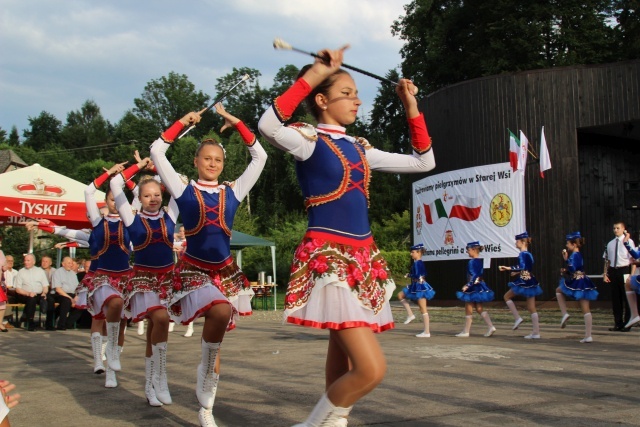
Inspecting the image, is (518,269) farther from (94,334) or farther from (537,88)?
(537,88)

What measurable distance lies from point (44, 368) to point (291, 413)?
5.16 metres

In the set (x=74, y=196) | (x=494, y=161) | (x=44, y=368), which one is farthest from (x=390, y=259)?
(x=44, y=368)

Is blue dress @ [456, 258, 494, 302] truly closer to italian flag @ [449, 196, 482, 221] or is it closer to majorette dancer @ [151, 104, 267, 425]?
majorette dancer @ [151, 104, 267, 425]

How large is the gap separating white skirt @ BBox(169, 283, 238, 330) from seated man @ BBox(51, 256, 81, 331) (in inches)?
544

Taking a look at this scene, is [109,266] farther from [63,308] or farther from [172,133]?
[63,308]

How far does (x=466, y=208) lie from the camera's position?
85.1ft

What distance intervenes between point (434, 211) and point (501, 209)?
306cm

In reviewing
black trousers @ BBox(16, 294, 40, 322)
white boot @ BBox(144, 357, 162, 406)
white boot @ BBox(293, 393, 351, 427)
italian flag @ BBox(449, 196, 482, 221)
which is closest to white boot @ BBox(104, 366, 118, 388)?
white boot @ BBox(144, 357, 162, 406)

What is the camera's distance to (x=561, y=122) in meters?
24.6

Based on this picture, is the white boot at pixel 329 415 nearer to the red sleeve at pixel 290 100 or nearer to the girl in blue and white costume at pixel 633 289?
the red sleeve at pixel 290 100

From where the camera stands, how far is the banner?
24.8 m

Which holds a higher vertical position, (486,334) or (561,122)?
(561,122)

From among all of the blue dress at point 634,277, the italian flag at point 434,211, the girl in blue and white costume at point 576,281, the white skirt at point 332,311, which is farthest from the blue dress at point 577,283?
the italian flag at point 434,211

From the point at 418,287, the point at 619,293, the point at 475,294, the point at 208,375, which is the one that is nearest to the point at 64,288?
the point at 418,287
